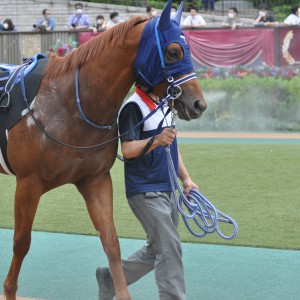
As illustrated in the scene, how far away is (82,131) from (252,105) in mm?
12380

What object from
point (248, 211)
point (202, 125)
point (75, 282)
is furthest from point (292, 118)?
point (75, 282)

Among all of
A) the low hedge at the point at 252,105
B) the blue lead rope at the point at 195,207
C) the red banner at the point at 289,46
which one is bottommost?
the low hedge at the point at 252,105

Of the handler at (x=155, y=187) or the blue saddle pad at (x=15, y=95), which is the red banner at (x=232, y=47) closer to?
the blue saddle pad at (x=15, y=95)

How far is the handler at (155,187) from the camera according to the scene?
419 centimetres

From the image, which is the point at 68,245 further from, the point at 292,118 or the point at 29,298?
the point at 292,118

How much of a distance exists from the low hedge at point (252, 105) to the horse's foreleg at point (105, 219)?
12.1m

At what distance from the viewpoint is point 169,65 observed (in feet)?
13.3

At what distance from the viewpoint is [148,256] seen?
15.0 ft

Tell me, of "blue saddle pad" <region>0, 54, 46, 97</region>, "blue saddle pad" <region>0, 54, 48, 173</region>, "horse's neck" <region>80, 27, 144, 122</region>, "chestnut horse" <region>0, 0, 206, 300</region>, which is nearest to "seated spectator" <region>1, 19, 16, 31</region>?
"blue saddle pad" <region>0, 54, 46, 97</region>

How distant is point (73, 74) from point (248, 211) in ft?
12.3

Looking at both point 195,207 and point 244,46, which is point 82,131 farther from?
point 244,46

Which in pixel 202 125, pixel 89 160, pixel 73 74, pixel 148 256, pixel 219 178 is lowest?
pixel 202 125

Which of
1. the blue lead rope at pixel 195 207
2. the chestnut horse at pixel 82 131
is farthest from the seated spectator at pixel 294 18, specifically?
the chestnut horse at pixel 82 131

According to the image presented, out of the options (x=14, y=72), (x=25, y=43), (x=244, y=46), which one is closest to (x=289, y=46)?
(x=244, y=46)
